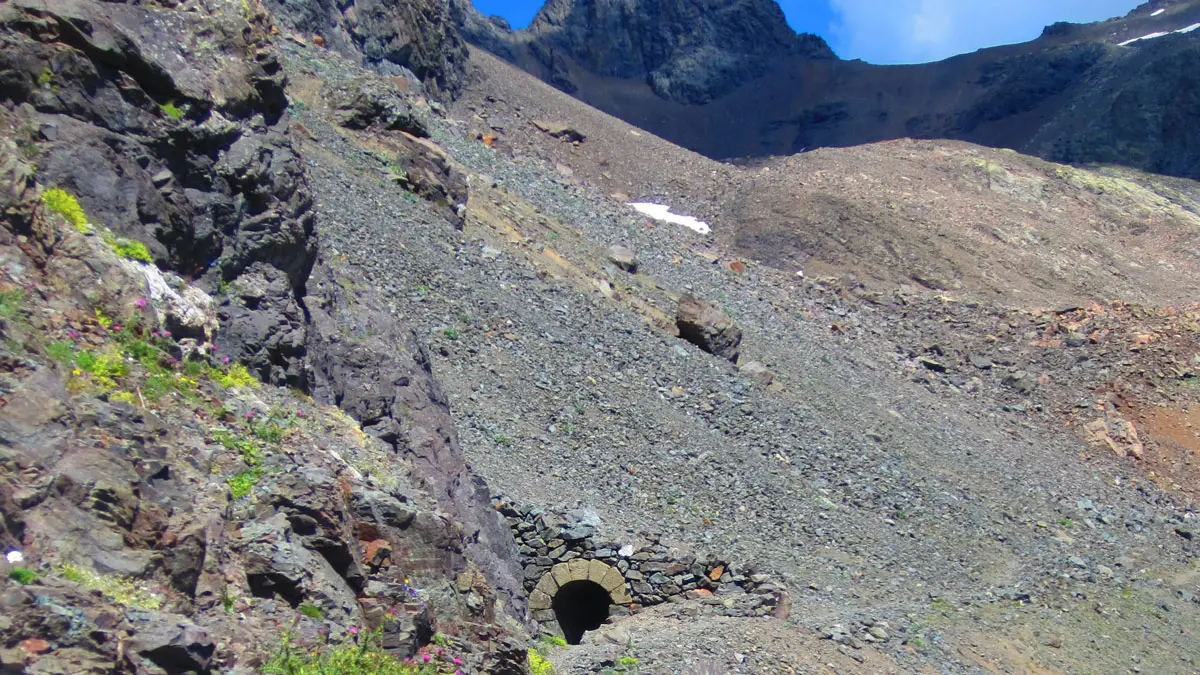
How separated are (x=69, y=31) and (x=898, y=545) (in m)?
15.1

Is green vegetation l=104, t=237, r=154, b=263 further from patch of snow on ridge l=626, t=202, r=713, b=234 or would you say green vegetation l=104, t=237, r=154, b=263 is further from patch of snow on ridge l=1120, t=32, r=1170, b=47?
patch of snow on ridge l=1120, t=32, r=1170, b=47

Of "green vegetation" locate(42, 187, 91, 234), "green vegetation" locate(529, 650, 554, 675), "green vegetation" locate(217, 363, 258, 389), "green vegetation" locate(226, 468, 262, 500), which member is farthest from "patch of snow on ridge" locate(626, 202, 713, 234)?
"green vegetation" locate(226, 468, 262, 500)

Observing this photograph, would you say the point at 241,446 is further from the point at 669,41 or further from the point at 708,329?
the point at 669,41

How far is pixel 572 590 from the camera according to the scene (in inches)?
611

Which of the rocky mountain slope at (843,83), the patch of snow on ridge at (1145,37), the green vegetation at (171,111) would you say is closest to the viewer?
the green vegetation at (171,111)

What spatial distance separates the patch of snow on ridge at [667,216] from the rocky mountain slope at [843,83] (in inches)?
880

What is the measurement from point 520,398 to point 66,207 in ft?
36.1

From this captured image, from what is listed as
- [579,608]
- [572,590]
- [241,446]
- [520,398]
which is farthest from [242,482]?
[520,398]

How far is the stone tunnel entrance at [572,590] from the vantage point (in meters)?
14.7

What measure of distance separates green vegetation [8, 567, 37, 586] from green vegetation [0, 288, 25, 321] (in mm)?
2053

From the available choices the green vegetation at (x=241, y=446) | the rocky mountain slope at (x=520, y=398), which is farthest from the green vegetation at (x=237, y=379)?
the green vegetation at (x=241, y=446)

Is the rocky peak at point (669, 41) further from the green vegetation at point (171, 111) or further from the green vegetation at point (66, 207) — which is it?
the green vegetation at point (66, 207)

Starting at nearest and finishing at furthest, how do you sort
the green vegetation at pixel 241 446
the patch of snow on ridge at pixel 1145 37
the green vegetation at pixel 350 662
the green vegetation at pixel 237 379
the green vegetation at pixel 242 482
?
1. the green vegetation at pixel 350 662
2. the green vegetation at pixel 242 482
3. the green vegetation at pixel 241 446
4. the green vegetation at pixel 237 379
5. the patch of snow on ridge at pixel 1145 37

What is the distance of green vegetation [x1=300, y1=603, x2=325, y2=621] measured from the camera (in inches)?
283
